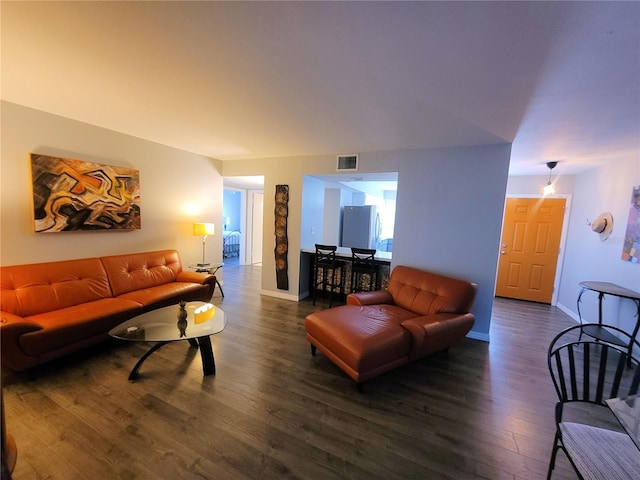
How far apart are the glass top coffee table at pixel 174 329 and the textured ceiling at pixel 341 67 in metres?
1.97

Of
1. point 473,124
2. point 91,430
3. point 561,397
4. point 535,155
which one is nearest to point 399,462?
point 561,397

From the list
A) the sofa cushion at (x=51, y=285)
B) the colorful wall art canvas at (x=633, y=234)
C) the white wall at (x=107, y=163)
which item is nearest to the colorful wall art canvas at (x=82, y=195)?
the white wall at (x=107, y=163)

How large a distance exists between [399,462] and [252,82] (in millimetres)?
2685

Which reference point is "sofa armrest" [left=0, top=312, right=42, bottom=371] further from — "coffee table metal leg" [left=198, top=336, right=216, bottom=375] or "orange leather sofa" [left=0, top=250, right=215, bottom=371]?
"coffee table metal leg" [left=198, top=336, right=216, bottom=375]

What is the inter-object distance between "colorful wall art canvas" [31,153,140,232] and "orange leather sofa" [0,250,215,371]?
44 cm

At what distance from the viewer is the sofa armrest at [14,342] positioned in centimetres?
198

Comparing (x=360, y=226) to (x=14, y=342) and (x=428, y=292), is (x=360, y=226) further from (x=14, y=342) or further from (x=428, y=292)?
(x=14, y=342)

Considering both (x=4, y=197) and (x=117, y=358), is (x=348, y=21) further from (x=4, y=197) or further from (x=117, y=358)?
(x=4, y=197)

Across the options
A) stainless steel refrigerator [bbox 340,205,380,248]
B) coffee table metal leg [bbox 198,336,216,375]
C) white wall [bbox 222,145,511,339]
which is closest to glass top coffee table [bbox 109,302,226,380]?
coffee table metal leg [bbox 198,336,216,375]

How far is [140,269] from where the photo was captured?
11.4 feet

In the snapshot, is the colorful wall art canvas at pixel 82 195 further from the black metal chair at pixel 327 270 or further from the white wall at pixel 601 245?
the white wall at pixel 601 245

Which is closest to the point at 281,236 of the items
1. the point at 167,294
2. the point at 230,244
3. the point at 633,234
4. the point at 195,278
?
the point at 195,278

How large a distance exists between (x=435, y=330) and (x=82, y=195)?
407 centimetres

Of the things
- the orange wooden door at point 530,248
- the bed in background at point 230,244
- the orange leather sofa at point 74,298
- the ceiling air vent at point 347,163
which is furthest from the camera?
the bed in background at point 230,244
